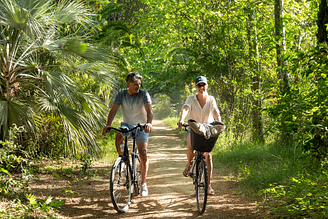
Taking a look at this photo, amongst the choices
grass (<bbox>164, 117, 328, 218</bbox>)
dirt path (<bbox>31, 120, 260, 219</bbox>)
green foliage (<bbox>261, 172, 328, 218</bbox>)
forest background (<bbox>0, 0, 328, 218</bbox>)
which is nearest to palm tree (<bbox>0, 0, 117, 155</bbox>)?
forest background (<bbox>0, 0, 328, 218</bbox>)

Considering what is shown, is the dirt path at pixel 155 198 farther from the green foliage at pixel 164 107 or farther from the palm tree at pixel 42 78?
the green foliage at pixel 164 107

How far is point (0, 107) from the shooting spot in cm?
562

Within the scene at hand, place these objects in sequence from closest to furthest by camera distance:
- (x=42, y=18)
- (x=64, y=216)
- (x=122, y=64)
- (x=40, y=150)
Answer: (x=64, y=216)
(x=42, y=18)
(x=40, y=150)
(x=122, y=64)

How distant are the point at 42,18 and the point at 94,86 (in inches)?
153

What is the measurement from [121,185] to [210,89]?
756 centimetres

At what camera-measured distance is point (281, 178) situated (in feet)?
18.6

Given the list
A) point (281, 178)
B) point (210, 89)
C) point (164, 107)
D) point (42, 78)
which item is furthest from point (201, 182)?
point (164, 107)

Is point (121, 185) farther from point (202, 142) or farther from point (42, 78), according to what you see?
point (42, 78)

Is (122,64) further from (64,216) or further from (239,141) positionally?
(64,216)

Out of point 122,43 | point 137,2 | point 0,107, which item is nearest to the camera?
point 0,107

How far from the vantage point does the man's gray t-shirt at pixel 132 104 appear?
513 cm

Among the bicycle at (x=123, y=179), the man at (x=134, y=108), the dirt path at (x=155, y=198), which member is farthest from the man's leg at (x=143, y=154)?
the dirt path at (x=155, y=198)

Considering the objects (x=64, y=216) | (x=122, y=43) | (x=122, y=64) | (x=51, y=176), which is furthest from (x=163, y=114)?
(x=64, y=216)

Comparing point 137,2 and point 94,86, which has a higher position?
point 137,2
